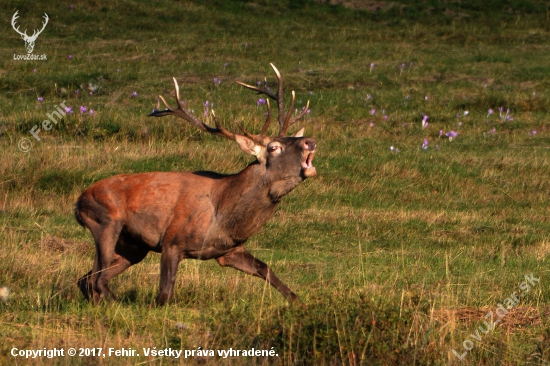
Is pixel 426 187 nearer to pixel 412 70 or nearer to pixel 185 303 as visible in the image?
pixel 185 303

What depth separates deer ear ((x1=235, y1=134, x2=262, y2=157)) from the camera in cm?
784

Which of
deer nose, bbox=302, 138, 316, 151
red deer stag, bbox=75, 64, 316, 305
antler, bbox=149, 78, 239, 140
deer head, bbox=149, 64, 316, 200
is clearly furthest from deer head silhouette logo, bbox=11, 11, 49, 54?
deer nose, bbox=302, 138, 316, 151

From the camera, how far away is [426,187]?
14.6 meters

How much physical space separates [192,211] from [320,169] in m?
7.39

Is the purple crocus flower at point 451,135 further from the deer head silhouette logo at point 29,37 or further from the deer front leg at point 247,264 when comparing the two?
the deer head silhouette logo at point 29,37

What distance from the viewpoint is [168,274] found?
745cm

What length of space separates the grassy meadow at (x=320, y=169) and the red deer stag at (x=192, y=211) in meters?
0.33

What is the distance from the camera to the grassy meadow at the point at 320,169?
6.49 meters

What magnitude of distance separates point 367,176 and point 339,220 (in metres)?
2.63

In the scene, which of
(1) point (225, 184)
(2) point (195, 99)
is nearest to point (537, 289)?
(1) point (225, 184)

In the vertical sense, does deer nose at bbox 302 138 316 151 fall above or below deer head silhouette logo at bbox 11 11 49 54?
below
